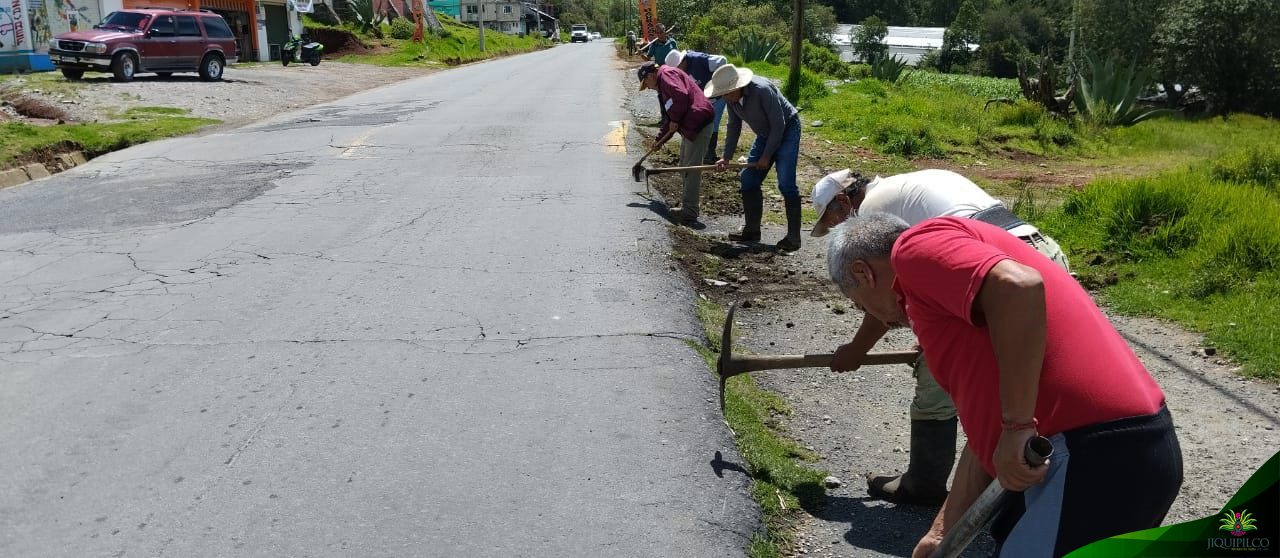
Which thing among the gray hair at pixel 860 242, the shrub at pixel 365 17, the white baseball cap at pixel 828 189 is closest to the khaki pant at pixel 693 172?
the white baseball cap at pixel 828 189

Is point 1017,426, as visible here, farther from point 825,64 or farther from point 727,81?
point 825,64

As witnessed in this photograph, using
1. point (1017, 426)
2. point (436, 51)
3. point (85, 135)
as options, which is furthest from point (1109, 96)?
point (436, 51)

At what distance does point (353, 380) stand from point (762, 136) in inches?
192

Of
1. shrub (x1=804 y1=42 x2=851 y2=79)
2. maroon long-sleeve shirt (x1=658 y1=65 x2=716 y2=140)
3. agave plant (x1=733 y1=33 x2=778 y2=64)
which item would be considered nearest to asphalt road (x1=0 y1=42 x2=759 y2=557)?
maroon long-sleeve shirt (x1=658 y1=65 x2=716 y2=140)

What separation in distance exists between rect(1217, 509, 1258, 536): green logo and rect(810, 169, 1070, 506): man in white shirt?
99.8 inches

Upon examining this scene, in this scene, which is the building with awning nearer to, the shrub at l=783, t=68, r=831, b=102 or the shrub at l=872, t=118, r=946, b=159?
the shrub at l=783, t=68, r=831, b=102

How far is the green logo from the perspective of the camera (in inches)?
51.3

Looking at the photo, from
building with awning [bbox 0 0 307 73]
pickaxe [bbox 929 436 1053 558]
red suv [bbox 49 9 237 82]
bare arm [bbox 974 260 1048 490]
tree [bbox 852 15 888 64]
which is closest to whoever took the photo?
bare arm [bbox 974 260 1048 490]

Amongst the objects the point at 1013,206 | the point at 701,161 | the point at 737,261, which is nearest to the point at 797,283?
the point at 737,261

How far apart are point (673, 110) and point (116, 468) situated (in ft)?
21.1

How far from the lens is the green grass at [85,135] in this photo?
41.6ft

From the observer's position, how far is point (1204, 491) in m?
4.29

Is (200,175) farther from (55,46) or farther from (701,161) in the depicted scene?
(55,46)

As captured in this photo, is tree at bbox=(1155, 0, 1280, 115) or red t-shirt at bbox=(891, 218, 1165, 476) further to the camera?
tree at bbox=(1155, 0, 1280, 115)
